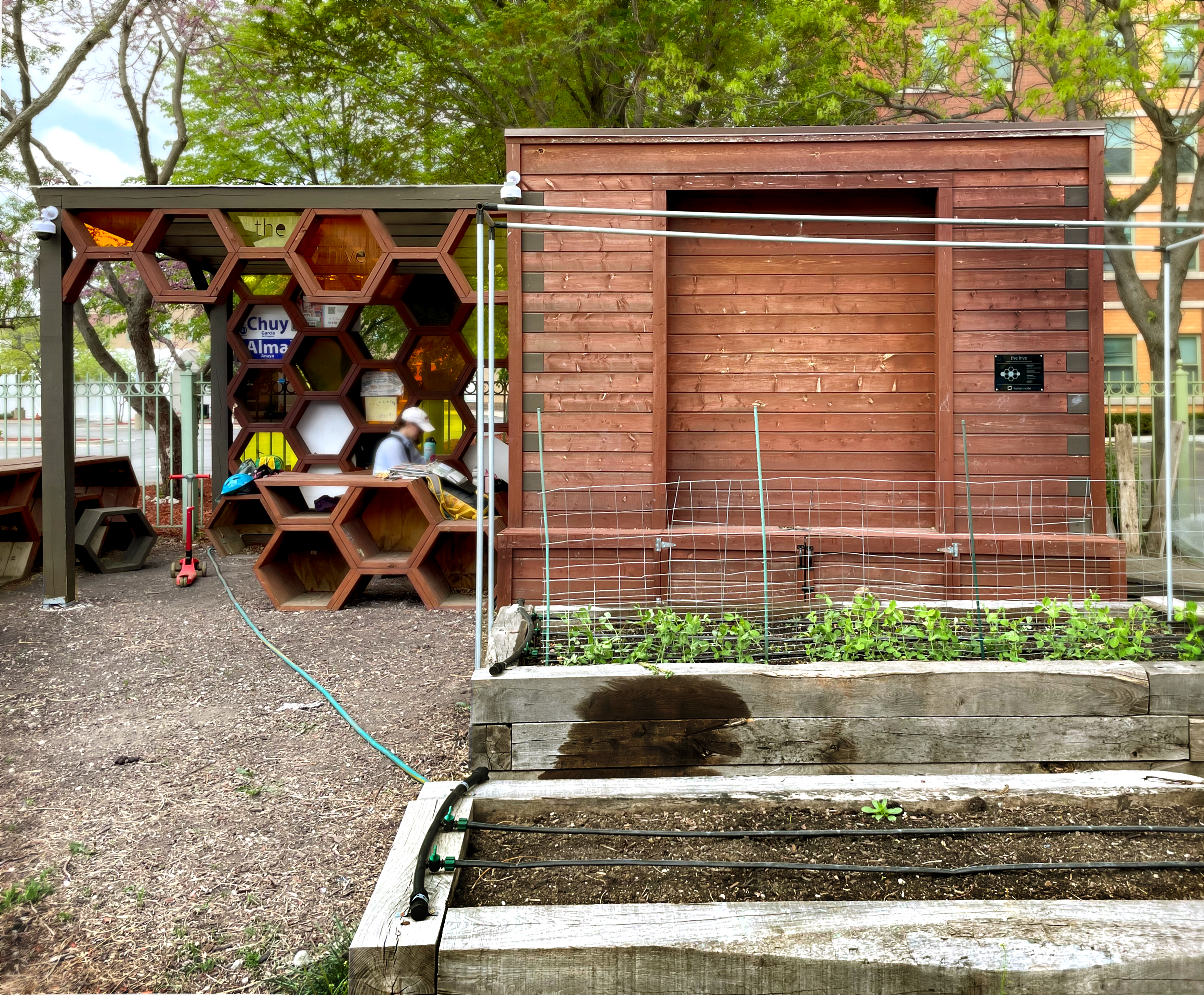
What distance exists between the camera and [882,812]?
118 inches

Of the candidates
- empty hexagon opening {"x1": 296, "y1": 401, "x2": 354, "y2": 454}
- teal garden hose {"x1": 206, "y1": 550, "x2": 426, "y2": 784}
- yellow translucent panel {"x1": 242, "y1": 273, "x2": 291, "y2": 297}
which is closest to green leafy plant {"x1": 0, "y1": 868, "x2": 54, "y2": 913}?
teal garden hose {"x1": 206, "y1": 550, "x2": 426, "y2": 784}

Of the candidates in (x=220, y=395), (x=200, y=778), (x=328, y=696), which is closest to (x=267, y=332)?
(x=220, y=395)

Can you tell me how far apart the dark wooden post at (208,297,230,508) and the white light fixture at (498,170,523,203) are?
5007 mm

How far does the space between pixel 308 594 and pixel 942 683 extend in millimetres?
5849

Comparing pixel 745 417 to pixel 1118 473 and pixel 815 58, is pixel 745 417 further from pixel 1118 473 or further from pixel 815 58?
pixel 815 58

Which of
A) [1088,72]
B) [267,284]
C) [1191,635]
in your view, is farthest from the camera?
[267,284]

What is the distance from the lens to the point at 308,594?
802 cm

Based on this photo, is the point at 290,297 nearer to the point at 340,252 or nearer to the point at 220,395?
the point at 220,395

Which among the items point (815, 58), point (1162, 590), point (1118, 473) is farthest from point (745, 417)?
point (815, 58)

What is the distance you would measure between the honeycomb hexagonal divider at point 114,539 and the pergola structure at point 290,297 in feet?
3.76

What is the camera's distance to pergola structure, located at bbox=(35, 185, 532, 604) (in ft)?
23.6

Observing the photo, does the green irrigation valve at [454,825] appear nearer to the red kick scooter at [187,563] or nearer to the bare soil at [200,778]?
the bare soil at [200,778]

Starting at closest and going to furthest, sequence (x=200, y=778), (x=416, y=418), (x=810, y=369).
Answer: (x=200, y=778)
(x=810, y=369)
(x=416, y=418)

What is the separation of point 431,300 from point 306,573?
3571mm
